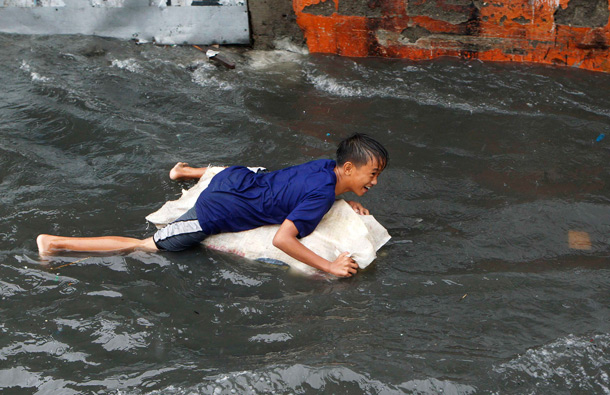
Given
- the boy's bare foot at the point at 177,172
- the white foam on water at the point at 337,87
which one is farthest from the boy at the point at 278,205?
the white foam on water at the point at 337,87

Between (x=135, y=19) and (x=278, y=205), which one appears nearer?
(x=278, y=205)

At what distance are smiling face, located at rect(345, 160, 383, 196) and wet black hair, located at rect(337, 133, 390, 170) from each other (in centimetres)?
2

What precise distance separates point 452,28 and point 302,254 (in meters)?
4.21

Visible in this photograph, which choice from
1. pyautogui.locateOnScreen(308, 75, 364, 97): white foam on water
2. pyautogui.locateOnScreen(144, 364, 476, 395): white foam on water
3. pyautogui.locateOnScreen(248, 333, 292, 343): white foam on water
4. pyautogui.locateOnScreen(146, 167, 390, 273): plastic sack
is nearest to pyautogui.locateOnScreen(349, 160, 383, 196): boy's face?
pyautogui.locateOnScreen(146, 167, 390, 273): plastic sack

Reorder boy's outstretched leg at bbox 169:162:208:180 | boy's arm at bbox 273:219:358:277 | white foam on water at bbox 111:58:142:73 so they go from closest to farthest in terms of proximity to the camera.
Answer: boy's arm at bbox 273:219:358:277
boy's outstretched leg at bbox 169:162:208:180
white foam on water at bbox 111:58:142:73

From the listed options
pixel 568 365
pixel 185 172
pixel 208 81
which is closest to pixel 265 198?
pixel 185 172

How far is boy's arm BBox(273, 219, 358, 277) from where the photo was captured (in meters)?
3.55

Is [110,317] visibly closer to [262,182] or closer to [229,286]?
[229,286]

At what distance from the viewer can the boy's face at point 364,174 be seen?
3.61m

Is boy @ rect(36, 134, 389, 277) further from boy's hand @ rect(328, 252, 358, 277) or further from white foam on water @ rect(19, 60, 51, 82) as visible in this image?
white foam on water @ rect(19, 60, 51, 82)

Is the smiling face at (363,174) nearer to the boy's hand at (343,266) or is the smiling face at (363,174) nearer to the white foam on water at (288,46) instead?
the boy's hand at (343,266)

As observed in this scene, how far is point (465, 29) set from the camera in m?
6.62

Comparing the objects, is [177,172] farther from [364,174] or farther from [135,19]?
[135,19]

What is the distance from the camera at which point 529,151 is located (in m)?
4.96
